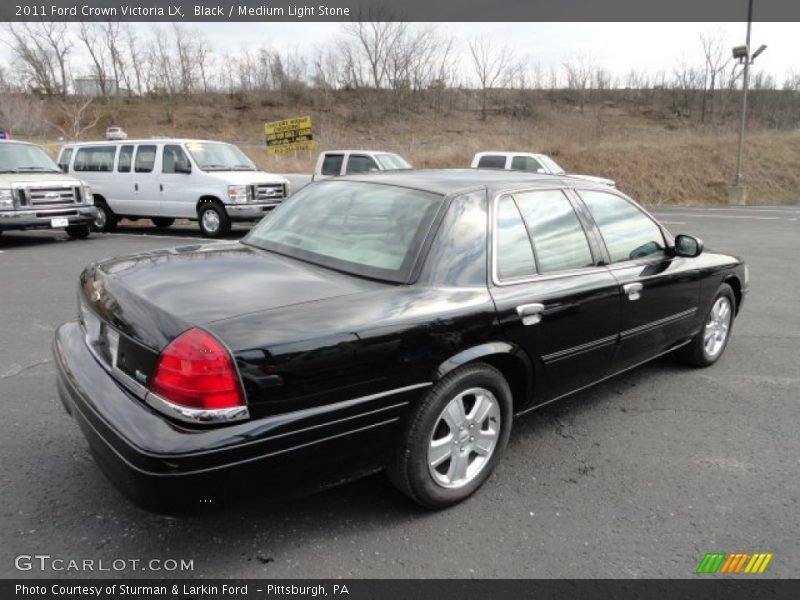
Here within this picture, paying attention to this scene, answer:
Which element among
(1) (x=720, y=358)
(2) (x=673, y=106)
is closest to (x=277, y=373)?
(1) (x=720, y=358)

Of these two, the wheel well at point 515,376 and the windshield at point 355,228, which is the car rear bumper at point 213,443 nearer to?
the wheel well at point 515,376

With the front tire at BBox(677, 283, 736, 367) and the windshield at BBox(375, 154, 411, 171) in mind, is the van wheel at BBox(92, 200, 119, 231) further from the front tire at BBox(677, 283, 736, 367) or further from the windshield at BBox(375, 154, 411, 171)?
the front tire at BBox(677, 283, 736, 367)

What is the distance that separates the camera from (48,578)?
A: 225cm

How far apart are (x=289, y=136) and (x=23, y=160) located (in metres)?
9.56

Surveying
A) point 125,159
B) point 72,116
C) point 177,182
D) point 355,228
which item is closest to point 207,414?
point 355,228

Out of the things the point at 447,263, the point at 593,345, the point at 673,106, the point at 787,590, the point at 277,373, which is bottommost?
the point at 787,590

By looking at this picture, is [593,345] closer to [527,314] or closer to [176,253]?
[527,314]

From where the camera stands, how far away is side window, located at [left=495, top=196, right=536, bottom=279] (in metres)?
2.97

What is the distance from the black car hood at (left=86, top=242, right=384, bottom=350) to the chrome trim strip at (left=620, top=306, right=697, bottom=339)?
6.08 ft

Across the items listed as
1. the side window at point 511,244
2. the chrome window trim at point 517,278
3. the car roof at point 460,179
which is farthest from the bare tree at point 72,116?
the side window at point 511,244

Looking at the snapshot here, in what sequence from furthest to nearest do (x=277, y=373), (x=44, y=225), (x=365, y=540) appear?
(x=44, y=225)
(x=365, y=540)
(x=277, y=373)

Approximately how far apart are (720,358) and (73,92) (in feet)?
266

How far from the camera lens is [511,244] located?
120 inches

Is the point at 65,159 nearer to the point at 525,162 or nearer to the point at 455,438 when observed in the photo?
the point at 525,162
